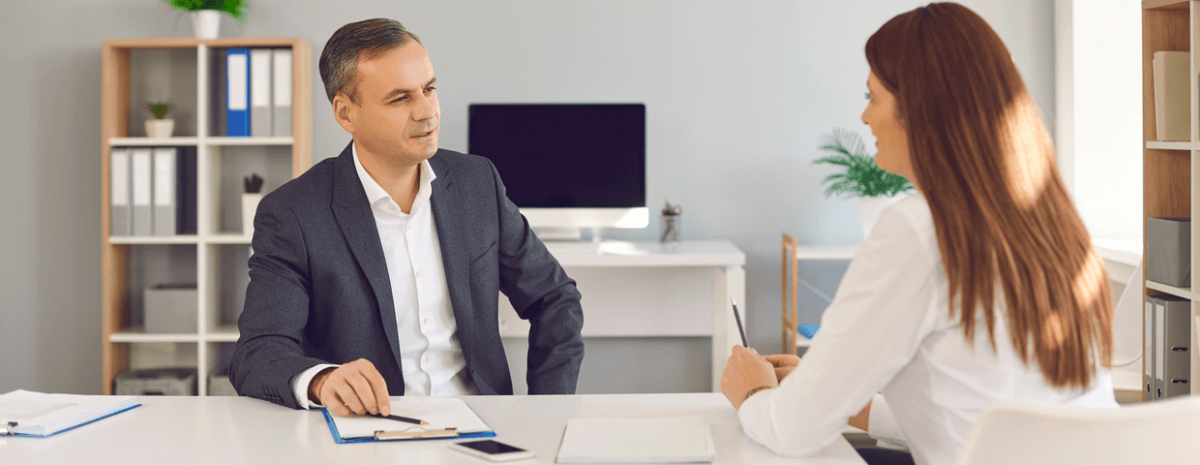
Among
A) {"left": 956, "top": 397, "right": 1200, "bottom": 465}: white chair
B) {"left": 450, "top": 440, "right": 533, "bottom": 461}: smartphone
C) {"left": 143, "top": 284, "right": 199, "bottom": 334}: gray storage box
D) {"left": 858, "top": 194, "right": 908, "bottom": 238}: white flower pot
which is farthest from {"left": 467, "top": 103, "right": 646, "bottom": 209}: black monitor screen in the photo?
{"left": 956, "top": 397, "right": 1200, "bottom": 465}: white chair

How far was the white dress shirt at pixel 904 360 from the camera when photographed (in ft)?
3.05

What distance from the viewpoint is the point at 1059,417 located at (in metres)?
0.72

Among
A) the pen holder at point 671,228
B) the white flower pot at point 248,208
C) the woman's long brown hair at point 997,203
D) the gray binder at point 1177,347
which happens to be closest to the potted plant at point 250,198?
the white flower pot at point 248,208

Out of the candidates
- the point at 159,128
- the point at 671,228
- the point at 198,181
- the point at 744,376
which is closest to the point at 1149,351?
the point at 744,376

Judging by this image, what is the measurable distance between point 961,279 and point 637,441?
42 centimetres

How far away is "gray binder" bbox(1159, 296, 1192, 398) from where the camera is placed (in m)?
2.06

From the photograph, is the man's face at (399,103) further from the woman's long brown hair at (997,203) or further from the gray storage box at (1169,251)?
the gray storage box at (1169,251)

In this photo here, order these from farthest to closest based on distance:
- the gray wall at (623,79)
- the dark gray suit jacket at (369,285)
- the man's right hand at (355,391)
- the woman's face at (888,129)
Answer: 1. the gray wall at (623,79)
2. the dark gray suit jacket at (369,285)
3. the man's right hand at (355,391)
4. the woman's face at (888,129)

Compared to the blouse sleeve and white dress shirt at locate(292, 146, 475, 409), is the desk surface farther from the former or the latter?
white dress shirt at locate(292, 146, 475, 409)

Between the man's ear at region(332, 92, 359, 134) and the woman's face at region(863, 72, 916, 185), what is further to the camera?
the man's ear at region(332, 92, 359, 134)

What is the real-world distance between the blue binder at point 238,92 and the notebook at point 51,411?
2139mm

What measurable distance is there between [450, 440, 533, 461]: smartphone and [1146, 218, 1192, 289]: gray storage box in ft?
5.98

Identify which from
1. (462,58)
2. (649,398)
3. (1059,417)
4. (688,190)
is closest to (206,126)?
(462,58)

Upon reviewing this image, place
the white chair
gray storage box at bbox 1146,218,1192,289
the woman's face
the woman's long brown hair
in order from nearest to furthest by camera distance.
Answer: the white chair → the woman's long brown hair → the woman's face → gray storage box at bbox 1146,218,1192,289
